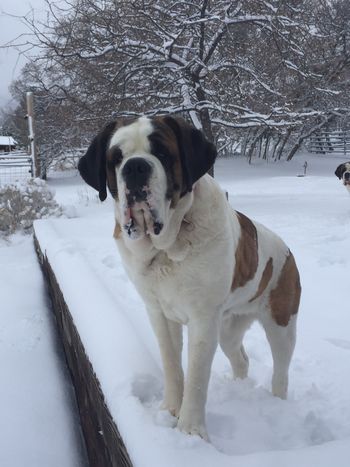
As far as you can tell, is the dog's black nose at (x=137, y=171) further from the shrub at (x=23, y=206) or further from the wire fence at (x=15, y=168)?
the wire fence at (x=15, y=168)

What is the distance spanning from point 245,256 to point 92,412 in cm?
120

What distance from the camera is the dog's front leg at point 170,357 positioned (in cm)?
206

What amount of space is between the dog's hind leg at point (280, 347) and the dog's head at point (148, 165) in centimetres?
108

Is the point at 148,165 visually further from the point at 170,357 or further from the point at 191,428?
the point at 191,428

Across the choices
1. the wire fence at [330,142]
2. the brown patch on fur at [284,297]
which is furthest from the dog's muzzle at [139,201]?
the wire fence at [330,142]

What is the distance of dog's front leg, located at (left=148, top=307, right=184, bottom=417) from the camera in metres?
2.06

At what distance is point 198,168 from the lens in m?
1.85

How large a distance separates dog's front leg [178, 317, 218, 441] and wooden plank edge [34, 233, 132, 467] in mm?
287

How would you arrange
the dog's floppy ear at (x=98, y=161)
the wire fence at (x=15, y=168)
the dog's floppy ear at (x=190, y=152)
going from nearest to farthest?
the dog's floppy ear at (x=190, y=152) < the dog's floppy ear at (x=98, y=161) < the wire fence at (x=15, y=168)

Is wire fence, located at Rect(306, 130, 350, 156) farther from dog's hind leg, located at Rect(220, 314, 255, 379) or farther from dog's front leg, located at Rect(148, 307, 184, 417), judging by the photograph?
dog's front leg, located at Rect(148, 307, 184, 417)

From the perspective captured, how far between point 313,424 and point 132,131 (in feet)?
5.62

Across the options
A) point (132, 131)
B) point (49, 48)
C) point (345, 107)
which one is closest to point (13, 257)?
point (132, 131)

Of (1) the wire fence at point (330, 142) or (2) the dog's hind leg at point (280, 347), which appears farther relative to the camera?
(1) the wire fence at point (330, 142)

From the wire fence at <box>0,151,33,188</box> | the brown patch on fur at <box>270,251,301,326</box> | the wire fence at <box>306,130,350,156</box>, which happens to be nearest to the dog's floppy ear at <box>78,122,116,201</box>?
the brown patch on fur at <box>270,251,301,326</box>
